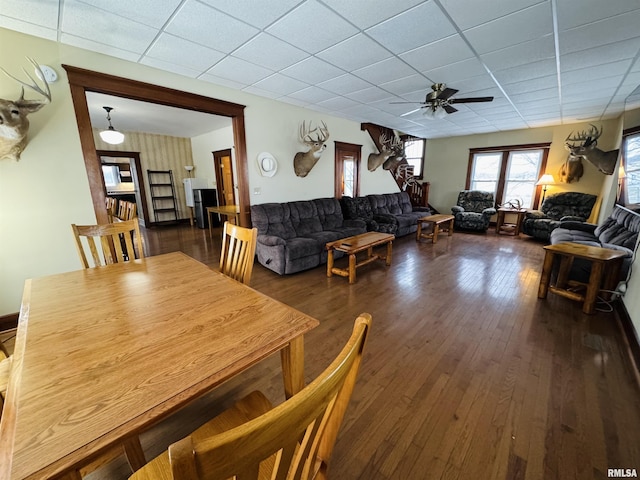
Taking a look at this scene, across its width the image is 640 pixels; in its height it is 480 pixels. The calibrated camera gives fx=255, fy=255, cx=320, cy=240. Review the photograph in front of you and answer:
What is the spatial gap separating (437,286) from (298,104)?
3.63 meters

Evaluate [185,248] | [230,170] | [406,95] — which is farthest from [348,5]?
[230,170]

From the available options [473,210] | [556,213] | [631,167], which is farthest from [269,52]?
[556,213]

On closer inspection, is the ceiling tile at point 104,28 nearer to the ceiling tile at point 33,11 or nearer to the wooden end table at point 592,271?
the ceiling tile at point 33,11

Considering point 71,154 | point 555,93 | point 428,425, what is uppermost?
point 555,93

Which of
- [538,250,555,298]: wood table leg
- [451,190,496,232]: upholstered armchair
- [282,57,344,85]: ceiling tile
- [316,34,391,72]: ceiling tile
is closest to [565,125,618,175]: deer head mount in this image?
[451,190,496,232]: upholstered armchair

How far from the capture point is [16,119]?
81.0 inches

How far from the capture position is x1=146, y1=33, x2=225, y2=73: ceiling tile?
238 cm

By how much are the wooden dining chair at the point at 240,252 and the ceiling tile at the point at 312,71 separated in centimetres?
214

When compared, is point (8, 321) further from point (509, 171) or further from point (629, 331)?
point (509, 171)

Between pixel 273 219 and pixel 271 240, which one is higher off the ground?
pixel 273 219

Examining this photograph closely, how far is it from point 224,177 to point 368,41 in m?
5.30

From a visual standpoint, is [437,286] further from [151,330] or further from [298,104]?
[298,104]

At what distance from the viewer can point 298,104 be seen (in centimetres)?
436

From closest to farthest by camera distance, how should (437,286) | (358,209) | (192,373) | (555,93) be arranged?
1. (192,373)
2. (437,286)
3. (555,93)
4. (358,209)
